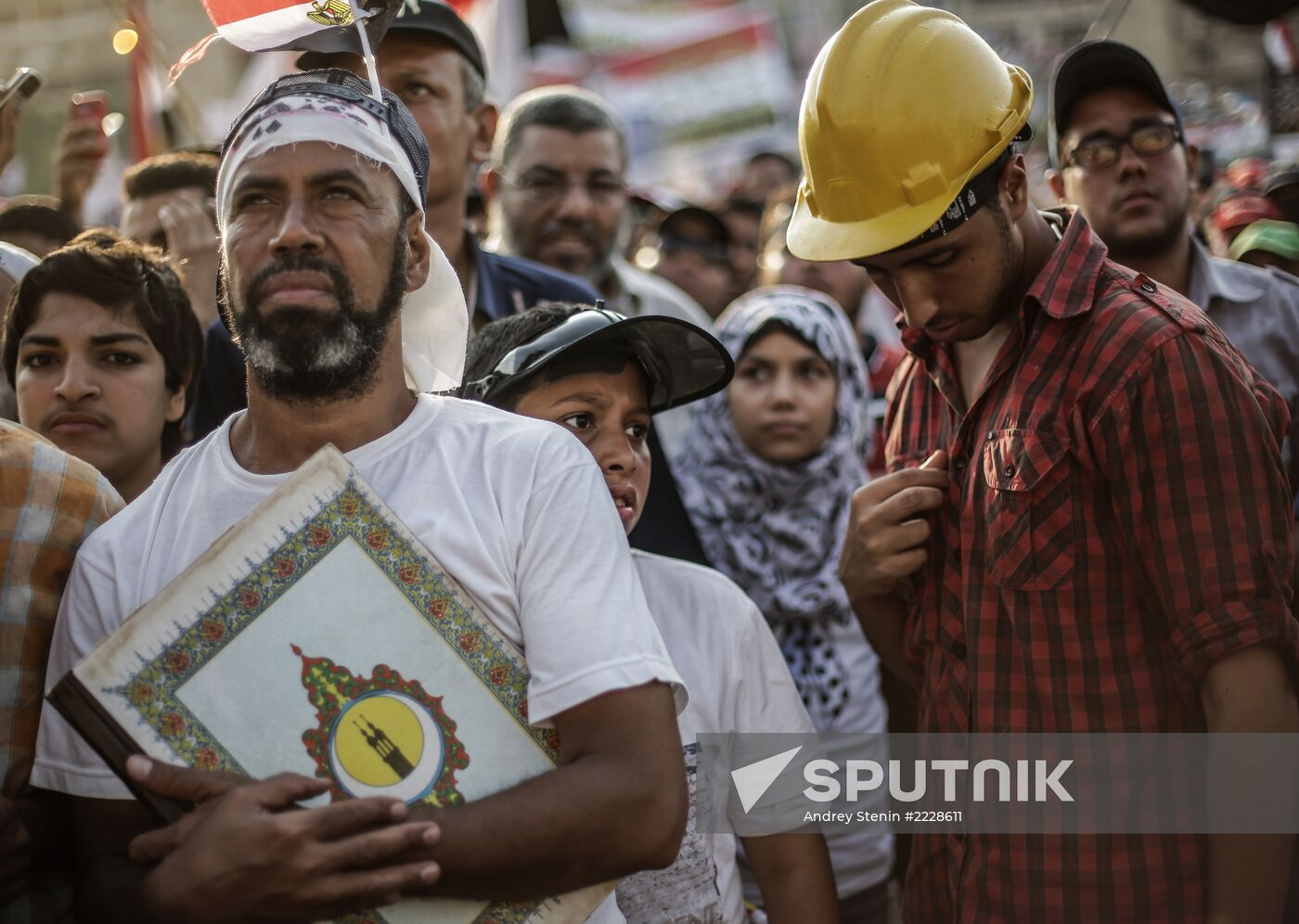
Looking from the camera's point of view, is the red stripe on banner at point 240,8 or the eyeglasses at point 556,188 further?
the eyeglasses at point 556,188

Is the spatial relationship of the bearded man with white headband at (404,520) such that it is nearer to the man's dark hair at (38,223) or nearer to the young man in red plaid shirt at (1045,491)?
the young man in red plaid shirt at (1045,491)

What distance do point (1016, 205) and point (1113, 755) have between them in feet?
3.51

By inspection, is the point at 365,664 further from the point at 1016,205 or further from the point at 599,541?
the point at 1016,205

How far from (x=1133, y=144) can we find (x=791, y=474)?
1.38 meters

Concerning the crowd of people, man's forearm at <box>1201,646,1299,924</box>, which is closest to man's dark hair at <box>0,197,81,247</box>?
the crowd of people

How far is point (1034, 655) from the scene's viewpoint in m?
2.51

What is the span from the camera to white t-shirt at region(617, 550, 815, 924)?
251 cm

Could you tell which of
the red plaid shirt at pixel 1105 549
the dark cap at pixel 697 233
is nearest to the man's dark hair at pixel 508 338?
the red plaid shirt at pixel 1105 549

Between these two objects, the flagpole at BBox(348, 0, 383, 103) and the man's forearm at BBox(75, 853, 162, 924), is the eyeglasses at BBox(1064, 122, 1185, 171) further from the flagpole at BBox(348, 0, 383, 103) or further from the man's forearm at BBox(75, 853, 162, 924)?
the man's forearm at BBox(75, 853, 162, 924)

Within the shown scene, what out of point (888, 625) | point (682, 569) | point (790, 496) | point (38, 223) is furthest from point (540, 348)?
point (38, 223)

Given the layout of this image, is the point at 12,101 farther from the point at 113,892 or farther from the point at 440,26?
the point at 113,892

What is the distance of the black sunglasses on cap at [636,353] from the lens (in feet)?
9.23

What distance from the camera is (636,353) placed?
2.93 metres

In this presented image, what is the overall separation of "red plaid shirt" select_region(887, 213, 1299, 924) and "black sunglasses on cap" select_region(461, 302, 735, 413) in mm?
600
